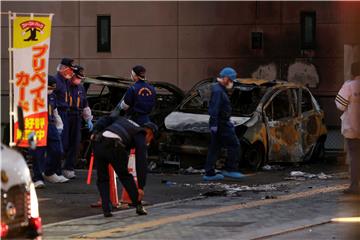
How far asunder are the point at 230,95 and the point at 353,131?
13.5ft

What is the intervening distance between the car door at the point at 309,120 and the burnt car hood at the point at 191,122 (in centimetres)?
170

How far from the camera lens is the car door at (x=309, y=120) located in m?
14.6

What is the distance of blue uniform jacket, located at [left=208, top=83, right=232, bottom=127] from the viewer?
1219cm

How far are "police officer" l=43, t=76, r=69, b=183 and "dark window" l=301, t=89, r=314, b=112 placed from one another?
17.3ft

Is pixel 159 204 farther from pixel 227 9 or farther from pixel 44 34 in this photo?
pixel 227 9

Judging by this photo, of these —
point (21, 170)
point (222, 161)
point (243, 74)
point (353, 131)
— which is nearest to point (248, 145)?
point (222, 161)

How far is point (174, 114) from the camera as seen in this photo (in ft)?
45.6

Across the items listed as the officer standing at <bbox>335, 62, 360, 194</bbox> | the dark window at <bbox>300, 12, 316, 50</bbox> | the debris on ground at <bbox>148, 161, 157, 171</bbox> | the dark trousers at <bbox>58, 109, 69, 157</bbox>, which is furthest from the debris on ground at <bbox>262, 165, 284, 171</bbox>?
the dark window at <bbox>300, 12, 316, 50</bbox>

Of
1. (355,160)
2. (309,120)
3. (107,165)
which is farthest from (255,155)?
(107,165)

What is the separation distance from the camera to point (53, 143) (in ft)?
38.1

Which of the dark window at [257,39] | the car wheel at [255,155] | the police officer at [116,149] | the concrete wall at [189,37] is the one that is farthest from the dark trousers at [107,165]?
the dark window at [257,39]

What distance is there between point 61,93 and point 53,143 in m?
0.91

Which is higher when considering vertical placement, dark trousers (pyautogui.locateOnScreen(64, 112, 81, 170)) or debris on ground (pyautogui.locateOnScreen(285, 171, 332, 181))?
dark trousers (pyautogui.locateOnScreen(64, 112, 81, 170))

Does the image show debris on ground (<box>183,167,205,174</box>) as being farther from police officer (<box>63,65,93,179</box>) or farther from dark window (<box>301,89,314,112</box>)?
→ dark window (<box>301,89,314,112</box>)
